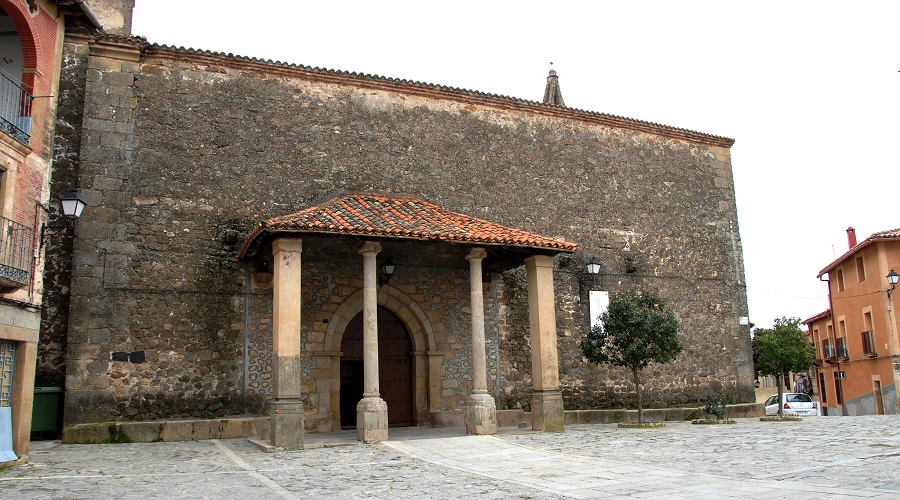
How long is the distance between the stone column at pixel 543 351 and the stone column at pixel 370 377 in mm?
2909

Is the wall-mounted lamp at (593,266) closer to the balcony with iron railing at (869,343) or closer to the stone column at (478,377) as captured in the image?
the stone column at (478,377)

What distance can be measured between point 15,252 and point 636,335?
10381 mm

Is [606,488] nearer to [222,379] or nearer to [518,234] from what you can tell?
[518,234]

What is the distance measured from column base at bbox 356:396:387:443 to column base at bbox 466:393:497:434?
4.92 ft

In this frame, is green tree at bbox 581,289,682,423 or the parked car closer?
green tree at bbox 581,289,682,423

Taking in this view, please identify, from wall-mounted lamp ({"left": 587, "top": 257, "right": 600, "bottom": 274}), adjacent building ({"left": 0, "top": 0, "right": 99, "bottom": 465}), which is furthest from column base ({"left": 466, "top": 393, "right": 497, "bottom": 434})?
adjacent building ({"left": 0, "top": 0, "right": 99, "bottom": 465})

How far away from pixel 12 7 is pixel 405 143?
286 inches

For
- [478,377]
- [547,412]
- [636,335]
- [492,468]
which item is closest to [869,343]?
[636,335]

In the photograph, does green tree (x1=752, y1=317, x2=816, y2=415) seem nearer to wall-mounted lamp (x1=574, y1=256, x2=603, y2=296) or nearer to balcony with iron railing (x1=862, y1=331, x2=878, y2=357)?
wall-mounted lamp (x1=574, y1=256, x2=603, y2=296)

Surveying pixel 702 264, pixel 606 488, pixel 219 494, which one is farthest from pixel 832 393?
pixel 219 494

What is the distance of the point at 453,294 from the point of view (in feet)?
46.3

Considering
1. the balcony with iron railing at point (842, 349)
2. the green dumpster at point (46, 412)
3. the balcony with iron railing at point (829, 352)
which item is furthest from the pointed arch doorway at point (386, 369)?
the balcony with iron railing at point (829, 352)

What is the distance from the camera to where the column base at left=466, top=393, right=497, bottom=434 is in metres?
11.5

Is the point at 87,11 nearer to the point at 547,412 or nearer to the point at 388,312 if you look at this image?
the point at 388,312
